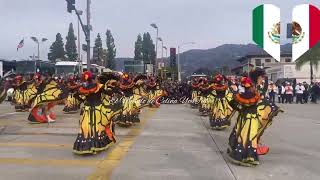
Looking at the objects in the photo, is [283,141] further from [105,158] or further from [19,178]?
[19,178]

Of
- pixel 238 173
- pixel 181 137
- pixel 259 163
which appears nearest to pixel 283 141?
pixel 181 137

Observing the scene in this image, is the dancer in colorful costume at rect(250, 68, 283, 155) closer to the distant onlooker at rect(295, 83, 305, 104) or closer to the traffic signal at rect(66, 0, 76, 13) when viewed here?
the traffic signal at rect(66, 0, 76, 13)

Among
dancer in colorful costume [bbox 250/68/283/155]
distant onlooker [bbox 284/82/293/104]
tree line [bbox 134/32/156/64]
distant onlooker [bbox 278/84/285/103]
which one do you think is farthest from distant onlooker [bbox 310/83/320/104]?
tree line [bbox 134/32/156/64]

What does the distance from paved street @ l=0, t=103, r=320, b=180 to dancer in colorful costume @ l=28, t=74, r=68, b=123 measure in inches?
34.2

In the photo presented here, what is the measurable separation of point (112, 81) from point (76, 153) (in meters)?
2.68

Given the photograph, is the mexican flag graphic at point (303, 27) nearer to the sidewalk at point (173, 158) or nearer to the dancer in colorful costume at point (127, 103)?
the sidewalk at point (173, 158)

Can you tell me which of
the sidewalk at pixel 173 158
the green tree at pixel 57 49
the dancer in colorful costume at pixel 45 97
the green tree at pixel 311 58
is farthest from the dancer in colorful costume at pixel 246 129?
the green tree at pixel 57 49

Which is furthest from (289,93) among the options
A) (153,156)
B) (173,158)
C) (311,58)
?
(173,158)

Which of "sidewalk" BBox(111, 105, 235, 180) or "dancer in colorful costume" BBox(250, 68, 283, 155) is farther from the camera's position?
"dancer in colorful costume" BBox(250, 68, 283, 155)

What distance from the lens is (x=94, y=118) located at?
10.8 meters

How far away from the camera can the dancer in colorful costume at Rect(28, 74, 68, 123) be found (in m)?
16.8

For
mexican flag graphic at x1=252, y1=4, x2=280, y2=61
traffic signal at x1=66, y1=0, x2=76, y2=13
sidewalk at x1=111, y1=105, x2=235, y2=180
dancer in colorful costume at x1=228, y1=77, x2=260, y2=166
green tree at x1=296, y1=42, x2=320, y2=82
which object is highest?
traffic signal at x1=66, y1=0, x2=76, y2=13

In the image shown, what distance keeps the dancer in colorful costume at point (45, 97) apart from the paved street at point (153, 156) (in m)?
0.87

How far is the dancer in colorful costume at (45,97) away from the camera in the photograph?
16781 mm
